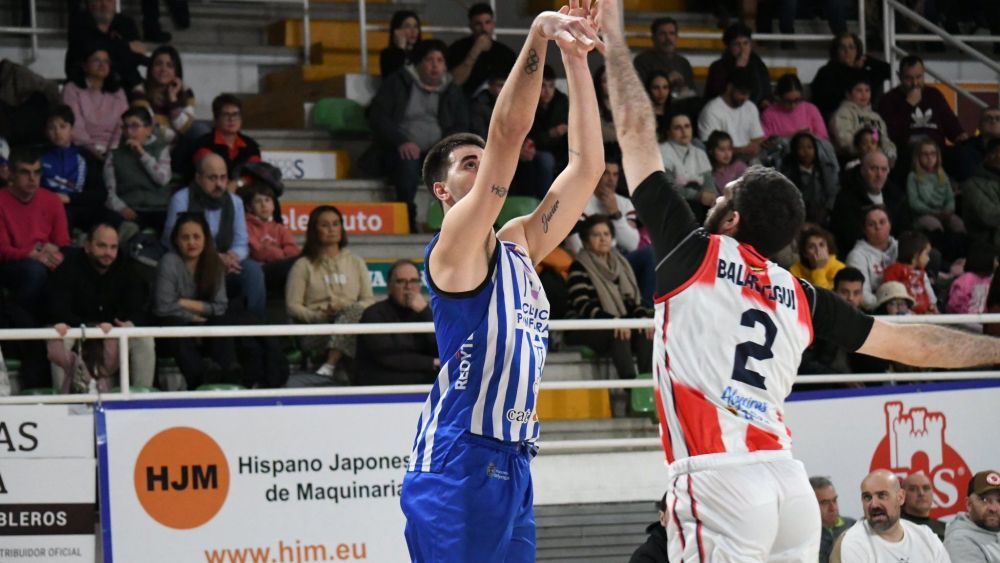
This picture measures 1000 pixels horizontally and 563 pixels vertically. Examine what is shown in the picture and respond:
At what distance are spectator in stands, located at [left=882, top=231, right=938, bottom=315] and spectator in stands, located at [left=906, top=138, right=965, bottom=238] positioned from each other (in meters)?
1.43

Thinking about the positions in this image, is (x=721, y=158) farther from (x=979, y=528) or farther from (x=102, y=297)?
(x=102, y=297)

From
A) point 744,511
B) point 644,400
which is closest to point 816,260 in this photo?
point 644,400

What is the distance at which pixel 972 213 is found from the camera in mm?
14242

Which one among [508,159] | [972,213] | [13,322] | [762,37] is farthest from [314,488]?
[762,37]

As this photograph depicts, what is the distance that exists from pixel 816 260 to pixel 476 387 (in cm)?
767

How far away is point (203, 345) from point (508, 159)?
6.22 m

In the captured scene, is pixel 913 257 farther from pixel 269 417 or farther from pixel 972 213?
pixel 269 417

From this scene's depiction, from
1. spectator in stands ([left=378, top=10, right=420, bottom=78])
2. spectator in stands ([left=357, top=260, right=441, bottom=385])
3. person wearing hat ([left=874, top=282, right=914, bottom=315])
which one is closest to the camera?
spectator in stands ([left=357, top=260, right=441, bottom=385])

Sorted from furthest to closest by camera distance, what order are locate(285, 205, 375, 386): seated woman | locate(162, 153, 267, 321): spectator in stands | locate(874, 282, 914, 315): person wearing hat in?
locate(874, 282, 914, 315): person wearing hat < locate(162, 153, 267, 321): spectator in stands < locate(285, 205, 375, 386): seated woman

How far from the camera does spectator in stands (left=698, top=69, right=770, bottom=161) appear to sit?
1405 centimetres

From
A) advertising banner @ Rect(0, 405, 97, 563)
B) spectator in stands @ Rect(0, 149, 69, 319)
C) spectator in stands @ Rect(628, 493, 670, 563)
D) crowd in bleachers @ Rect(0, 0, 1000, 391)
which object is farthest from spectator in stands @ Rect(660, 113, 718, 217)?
advertising banner @ Rect(0, 405, 97, 563)

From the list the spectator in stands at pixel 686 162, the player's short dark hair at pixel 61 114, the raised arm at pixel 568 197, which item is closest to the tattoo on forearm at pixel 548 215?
the raised arm at pixel 568 197

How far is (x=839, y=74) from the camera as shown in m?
15.2

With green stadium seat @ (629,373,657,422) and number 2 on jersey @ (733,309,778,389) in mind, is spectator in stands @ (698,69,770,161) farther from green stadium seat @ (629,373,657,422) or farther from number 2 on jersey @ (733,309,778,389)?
number 2 on jersey @ (733,309,778,389)
